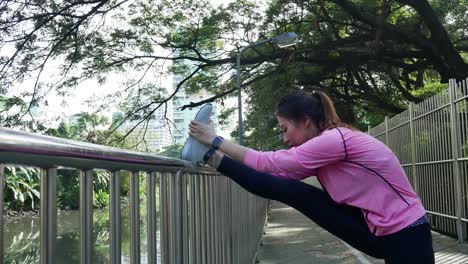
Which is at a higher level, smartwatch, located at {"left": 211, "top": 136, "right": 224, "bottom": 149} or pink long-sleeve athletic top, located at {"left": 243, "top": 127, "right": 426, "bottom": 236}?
smartwatch, located at {"left": 211, "top": 136, "right": 224, "bottom": 149}

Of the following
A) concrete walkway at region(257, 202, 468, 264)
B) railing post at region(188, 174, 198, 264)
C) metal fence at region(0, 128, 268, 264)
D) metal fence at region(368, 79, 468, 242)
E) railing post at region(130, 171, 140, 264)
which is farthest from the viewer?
metal fence at region(368, 79, 468, 242)

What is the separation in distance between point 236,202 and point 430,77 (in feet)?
56.1

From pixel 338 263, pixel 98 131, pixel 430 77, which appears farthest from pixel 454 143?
pixel 430 77

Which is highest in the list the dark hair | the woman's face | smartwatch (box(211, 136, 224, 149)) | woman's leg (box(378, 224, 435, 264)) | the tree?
the tree

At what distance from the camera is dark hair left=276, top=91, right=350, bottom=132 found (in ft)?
8.62

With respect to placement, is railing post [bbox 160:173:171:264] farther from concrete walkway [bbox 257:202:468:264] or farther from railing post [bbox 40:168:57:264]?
concrete walkway [bbox 257:202:468:264]

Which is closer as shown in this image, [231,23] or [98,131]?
[231,23]

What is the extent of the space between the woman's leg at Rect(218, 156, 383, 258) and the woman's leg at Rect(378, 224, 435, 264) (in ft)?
0.27

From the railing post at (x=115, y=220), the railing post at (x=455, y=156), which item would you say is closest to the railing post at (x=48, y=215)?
the railing post at (x=115, y=220)

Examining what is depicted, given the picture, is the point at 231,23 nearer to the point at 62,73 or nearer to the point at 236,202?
the point at 62,73

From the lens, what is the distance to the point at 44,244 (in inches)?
Answer: 53.1

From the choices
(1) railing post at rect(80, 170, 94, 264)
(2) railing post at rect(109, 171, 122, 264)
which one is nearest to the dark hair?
(2) railing post at rect(109, 171, 122, 264)

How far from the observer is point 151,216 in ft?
7.77

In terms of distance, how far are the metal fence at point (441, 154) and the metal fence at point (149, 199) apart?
4.62 meters
